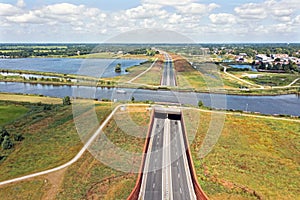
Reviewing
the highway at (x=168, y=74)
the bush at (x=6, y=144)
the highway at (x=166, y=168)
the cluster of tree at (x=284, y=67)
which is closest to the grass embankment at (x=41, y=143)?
the bush at (x=6, y=144)

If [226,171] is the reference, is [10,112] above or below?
above

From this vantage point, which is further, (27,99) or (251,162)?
(27,99)

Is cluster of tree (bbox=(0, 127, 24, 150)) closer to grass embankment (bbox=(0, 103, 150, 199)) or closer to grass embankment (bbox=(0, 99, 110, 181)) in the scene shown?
grass embankment (bbox=(0, 99, 110, 181))

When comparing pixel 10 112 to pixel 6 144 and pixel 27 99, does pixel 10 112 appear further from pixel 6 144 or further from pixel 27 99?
pixel 6 144

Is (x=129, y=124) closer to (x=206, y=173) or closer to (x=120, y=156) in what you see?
(x=120, y=156)

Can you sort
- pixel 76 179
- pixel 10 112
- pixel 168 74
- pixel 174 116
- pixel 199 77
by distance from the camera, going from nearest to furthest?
1. pixel 76 179
2. pixel 174 116
3. pixel 10 112
4. pixel 199 77
5. pixel 168 74

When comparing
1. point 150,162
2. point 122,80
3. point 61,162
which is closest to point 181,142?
point 150,162

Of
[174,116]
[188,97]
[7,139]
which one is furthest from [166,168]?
[188,97]
